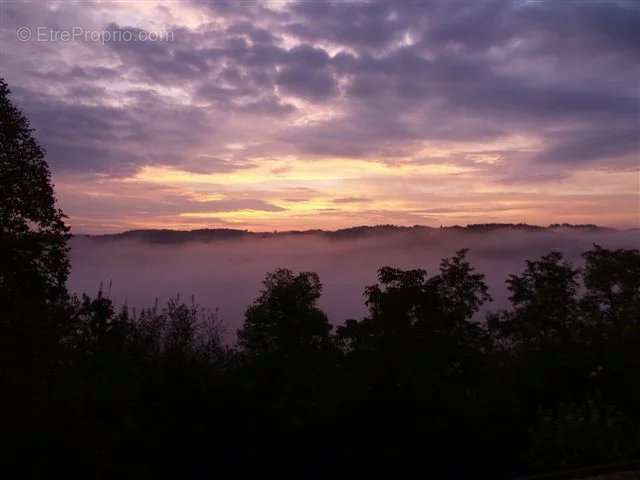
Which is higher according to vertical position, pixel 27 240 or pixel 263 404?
pixel 27 240

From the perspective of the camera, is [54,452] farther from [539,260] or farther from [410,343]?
[539,260]

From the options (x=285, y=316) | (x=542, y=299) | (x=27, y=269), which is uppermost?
(x=27, y=269)

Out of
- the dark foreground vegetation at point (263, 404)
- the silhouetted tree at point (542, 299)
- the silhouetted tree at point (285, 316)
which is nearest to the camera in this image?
the dark foreground vegetation at point (263, 404)

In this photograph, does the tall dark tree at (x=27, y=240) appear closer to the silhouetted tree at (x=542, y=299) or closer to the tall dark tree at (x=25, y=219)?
the tall dark tree at (x=25, y=219)

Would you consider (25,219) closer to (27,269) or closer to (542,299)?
(27,269)

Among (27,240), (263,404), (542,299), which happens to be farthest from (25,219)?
(542,299)

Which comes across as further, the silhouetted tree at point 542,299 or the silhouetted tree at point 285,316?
the silhouetted tree at point 542,299

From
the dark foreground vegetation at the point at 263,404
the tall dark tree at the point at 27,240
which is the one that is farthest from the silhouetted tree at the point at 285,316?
the tall dark tree at the point at 27,240

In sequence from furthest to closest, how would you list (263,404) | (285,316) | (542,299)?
(542,299) < (285,316) < (263,404)

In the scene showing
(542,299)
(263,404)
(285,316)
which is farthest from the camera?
(542,299)

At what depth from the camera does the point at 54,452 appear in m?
9.91

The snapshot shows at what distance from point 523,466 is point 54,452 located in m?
8.18

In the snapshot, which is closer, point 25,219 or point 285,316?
point 25,219

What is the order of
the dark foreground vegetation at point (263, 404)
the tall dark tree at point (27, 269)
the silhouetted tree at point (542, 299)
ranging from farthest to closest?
the silhouetted tree at point (542, 299) → the tall dark tree at point (27, 269) → the dark foreground vegetation at point (263, 404)
